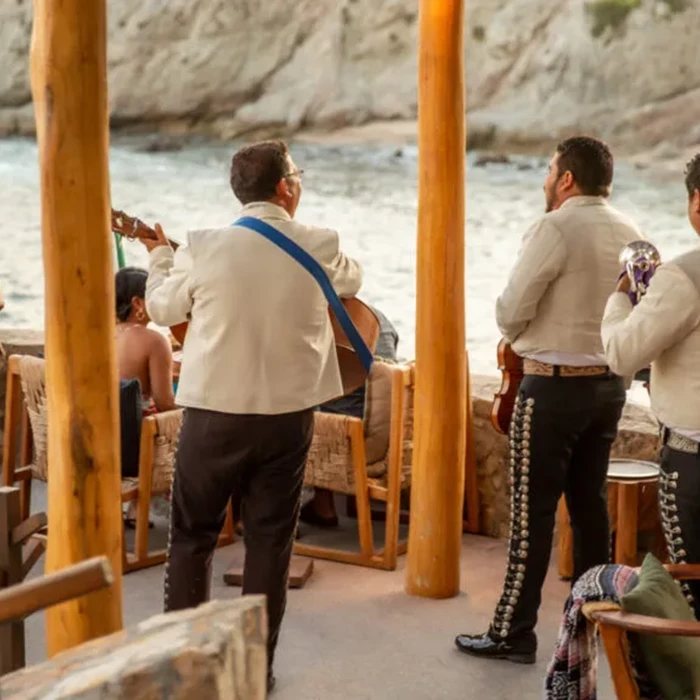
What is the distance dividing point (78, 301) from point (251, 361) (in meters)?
0.44

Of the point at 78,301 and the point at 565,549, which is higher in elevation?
the point at 78,301

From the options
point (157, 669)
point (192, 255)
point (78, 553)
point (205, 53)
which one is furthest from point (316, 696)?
point (205, 53)

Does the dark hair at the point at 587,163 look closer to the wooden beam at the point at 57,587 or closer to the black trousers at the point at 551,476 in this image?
the black trousers at the point at 551,476

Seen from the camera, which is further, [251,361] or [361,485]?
[361,485]

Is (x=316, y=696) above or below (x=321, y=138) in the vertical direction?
below

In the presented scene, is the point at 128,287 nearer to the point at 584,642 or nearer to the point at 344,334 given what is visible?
the point at 344,334

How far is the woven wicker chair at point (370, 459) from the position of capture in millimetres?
5000

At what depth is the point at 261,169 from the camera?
3.63 m

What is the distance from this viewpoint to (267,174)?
3.63 metres

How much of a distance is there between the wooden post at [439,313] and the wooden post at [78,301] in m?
1.30

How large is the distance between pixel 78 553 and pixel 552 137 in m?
5.45

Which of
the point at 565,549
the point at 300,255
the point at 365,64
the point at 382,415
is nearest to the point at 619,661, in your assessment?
the point at 300,255

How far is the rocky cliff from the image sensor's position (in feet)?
27.2

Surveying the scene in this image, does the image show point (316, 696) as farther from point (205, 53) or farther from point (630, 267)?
point (205, 53)
